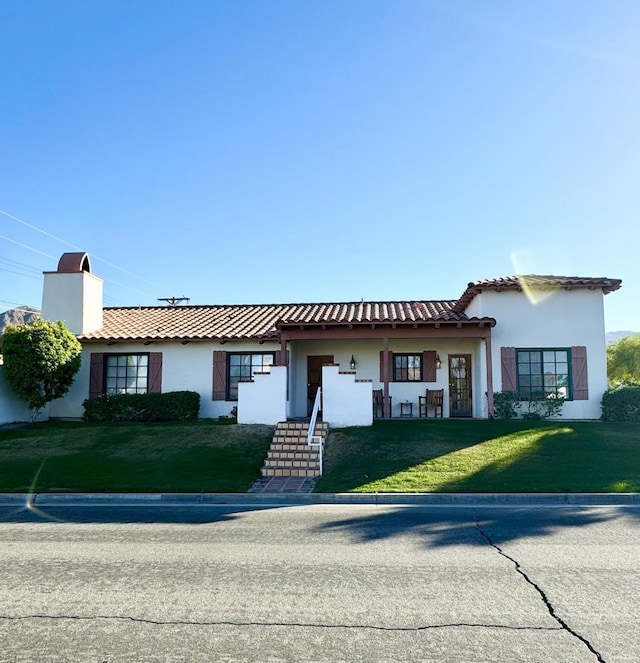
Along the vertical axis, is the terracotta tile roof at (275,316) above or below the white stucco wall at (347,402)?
above

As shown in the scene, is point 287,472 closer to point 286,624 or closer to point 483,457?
point 483,457

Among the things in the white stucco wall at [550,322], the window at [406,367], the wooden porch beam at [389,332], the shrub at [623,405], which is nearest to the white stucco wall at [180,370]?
the wooden porch beam at [389,332]

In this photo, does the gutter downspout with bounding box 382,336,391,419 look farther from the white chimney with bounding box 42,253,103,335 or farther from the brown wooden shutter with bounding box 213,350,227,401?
the white chimney with bounding box 42,253,103,335

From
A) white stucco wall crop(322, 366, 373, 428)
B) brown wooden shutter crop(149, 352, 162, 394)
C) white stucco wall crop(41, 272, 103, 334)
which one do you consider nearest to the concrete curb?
white stucco wall crop(322, 366, 373, 428)

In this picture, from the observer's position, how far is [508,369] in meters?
17.1

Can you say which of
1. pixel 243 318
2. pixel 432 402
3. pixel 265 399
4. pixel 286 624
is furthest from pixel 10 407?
pixel 286 624

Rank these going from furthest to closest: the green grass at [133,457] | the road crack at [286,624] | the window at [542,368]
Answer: the window at [542,368], the green grass at [133,457], the road crack at [286,624]

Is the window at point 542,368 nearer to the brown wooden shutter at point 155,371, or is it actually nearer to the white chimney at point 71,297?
the brown wooden shutter at point 155,371

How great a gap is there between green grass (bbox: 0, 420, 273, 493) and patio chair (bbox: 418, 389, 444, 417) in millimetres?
5672

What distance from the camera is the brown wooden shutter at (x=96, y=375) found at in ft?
61.5

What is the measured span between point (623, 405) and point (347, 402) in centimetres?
789

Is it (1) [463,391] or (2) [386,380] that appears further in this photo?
(1) [463,391]

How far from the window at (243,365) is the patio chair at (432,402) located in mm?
5128

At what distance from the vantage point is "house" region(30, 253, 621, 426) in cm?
1644
